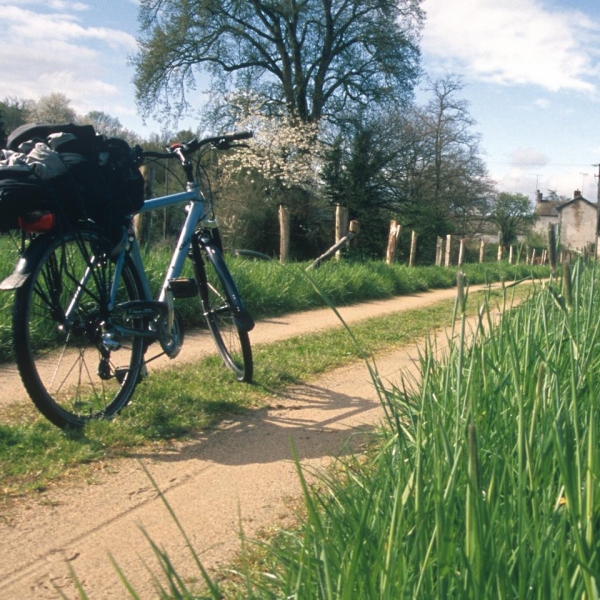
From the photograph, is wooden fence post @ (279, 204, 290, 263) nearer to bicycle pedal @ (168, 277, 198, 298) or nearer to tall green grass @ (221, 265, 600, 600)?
bicycle pedal @ (168, 277, 198, 298)

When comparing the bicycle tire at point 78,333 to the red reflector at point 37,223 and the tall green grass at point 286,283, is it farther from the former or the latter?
the tall green grass at point 286,283

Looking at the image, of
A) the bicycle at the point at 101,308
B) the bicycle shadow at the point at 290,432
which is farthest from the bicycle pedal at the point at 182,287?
the bicycle shadow at the point at 290,432

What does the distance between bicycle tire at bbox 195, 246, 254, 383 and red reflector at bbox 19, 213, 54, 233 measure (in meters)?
1.36

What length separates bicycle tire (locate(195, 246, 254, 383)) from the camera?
175 inches

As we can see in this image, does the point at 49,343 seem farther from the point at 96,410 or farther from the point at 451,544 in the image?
the point at 451,544

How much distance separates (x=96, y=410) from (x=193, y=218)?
1.37 metres

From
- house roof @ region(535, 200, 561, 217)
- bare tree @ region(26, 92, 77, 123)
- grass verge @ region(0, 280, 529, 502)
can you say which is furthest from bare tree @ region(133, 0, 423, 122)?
house roof @ region(535, 200, 561, 217)

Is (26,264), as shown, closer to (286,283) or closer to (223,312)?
(223,312)

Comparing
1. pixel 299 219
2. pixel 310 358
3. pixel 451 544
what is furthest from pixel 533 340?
pixel 299 219

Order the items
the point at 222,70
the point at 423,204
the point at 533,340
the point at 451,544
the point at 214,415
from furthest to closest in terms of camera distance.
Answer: the point at 423,204, the point at 222,70, the point at 214,415, the point at 533,340, the point at 451,544

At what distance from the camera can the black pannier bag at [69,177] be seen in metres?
3.06

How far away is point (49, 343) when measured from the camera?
4.57 metres

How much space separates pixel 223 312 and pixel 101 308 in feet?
3.73

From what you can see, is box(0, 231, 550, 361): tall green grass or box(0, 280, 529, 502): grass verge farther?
box(0, 231, 550, 361): tall green grass
